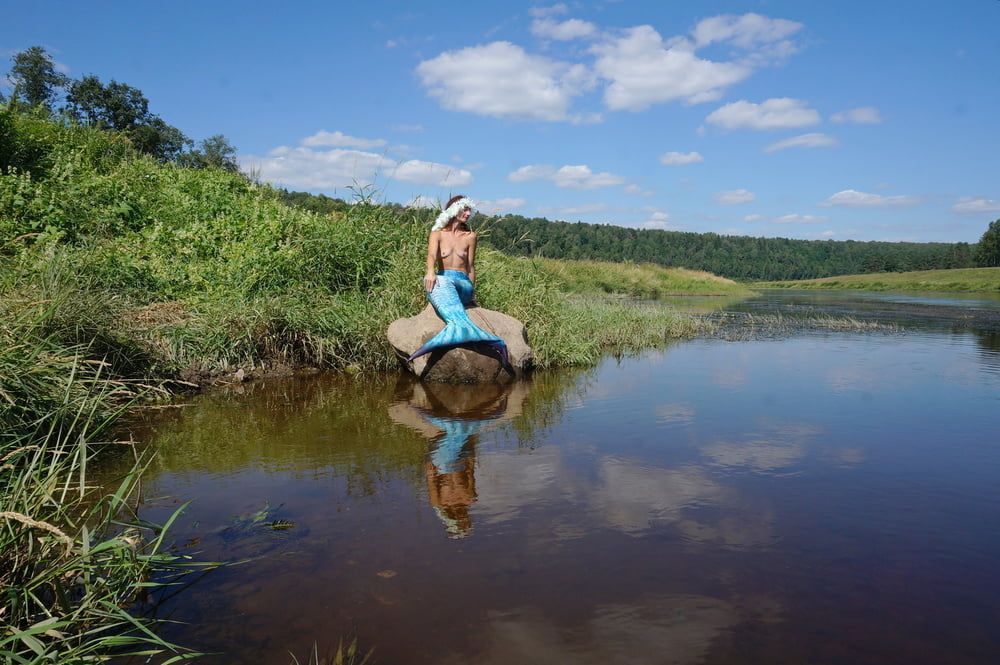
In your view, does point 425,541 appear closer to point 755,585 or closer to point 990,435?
point 755,585

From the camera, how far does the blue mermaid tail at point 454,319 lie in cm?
859

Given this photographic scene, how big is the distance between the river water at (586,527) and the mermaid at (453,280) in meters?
1.20

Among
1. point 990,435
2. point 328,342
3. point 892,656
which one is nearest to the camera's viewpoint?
point 892,656

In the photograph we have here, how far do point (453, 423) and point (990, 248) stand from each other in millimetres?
103957

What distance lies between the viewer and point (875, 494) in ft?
14.6

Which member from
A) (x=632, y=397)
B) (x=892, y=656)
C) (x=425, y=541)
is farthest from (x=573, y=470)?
(x=632, y=397)

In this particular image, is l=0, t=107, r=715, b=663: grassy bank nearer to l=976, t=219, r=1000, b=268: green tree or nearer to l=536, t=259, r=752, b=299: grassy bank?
l=536, t=259, r=752, b=299: grassy bank

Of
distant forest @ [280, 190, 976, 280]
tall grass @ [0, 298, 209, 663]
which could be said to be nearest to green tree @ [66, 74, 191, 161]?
distant forest @ [280, 190, 976, 280]

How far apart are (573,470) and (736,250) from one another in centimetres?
12596

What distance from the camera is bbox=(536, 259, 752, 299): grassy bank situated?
3146 centimetres

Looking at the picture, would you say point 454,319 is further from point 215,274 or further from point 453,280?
point 215,274

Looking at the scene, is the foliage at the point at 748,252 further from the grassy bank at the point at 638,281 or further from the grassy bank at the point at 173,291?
the grassy bank at the point at 173,291

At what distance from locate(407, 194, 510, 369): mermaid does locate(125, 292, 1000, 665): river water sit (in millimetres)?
1202

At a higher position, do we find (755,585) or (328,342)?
(328,342)
